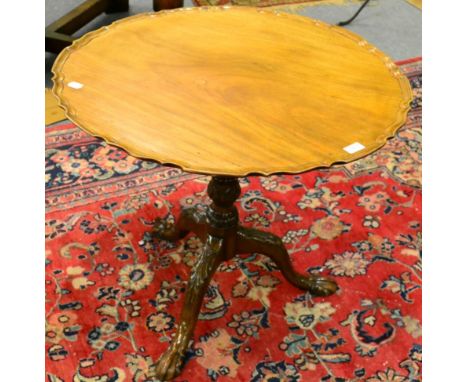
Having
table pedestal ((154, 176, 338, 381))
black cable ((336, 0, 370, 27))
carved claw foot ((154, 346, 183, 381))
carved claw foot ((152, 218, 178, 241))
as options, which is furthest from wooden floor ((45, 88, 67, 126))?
black cable ((336, 0, 370, 27))

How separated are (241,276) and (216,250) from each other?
224 mm

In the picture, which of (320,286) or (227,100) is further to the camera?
(320,286)

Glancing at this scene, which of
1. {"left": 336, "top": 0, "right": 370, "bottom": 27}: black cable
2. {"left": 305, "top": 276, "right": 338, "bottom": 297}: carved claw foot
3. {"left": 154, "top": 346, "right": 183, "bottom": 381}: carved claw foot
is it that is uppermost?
{"left": 336, "top": 0, "right": 370, "bottom": 27}: black cable

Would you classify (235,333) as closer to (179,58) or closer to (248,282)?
(248,282)

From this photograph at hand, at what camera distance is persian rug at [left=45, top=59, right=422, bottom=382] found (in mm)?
1691

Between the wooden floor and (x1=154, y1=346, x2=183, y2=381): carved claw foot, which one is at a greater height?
the wooden floor

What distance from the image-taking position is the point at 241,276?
6.43 feet

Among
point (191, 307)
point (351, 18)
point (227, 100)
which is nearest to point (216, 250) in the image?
point (191, 307)

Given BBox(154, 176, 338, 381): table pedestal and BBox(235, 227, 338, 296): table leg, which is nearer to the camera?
BBox(154, 176, 338, 381): table pedestal

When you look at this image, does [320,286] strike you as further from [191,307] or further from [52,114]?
[52,114]

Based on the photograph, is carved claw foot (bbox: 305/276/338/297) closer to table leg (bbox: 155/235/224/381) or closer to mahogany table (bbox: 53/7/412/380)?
mahogany table (bbox: 53/7/412/380)

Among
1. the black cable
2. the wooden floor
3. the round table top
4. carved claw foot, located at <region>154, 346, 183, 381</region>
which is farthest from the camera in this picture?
the black cable

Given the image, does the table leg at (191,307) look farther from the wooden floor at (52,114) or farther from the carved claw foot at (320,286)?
the wooden floor at (52,114)

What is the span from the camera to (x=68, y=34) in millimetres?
3156
